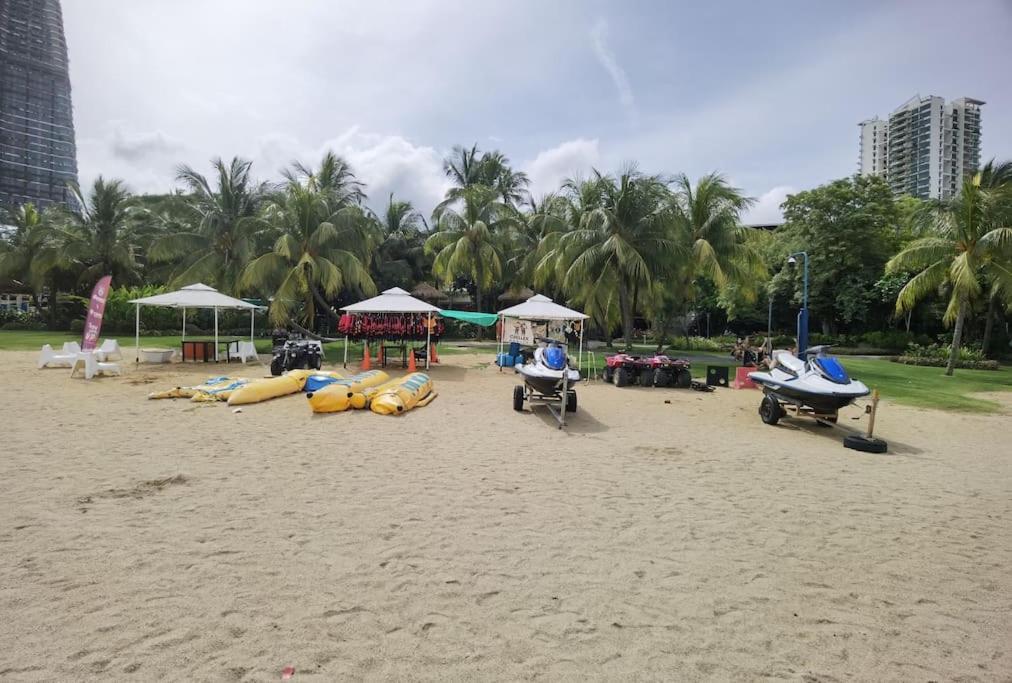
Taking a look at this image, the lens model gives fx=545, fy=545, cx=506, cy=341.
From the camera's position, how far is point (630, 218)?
19547 millimetres

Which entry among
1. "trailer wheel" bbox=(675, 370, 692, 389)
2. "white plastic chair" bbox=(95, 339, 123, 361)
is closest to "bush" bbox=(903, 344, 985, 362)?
"trailer wheel" bbox=(675, 370, 692, 389)

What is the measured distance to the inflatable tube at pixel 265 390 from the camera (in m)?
Result: 9.66

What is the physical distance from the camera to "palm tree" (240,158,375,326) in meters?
19.7

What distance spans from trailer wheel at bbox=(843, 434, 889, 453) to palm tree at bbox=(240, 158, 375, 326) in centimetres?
1680

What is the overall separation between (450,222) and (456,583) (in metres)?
26.8

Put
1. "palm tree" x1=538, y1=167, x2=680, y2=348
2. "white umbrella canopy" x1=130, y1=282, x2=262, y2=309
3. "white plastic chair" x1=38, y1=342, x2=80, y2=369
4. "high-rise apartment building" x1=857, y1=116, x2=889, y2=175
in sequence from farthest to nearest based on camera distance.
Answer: "high-rise apartment building" x1=857, y1=116, x2=889, y2=175 → "palm tree" x1=538, y1=167, x2=680, y2=348 → "white umbrella canopy" x1=130, y1=282, x2=262, y2=309 → "white plastic chair" x1=38, y1=342, x2=80, y2=369

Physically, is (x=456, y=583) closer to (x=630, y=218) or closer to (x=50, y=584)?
(x=50, y=584)

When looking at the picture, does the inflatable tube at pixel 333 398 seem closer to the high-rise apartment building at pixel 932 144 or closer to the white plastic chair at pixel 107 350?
the white plastic chair at pixel 107 350

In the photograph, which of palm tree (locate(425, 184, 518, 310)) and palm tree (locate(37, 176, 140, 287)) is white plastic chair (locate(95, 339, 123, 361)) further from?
palm tree (locate(37, 176, 140, 287))

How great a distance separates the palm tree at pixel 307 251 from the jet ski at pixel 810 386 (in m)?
15.3

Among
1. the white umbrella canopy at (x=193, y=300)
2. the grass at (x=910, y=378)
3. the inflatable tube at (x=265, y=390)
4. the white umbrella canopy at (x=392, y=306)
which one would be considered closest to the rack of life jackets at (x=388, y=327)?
the white umbrella canopy at (x=392, y=306)

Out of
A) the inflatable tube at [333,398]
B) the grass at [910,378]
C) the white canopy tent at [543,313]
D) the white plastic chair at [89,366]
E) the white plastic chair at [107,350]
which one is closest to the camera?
the inflatable tube at [333,398]

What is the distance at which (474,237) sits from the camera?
1098 inches

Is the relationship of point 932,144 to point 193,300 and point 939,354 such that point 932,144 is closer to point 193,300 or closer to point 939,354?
point 939,354
